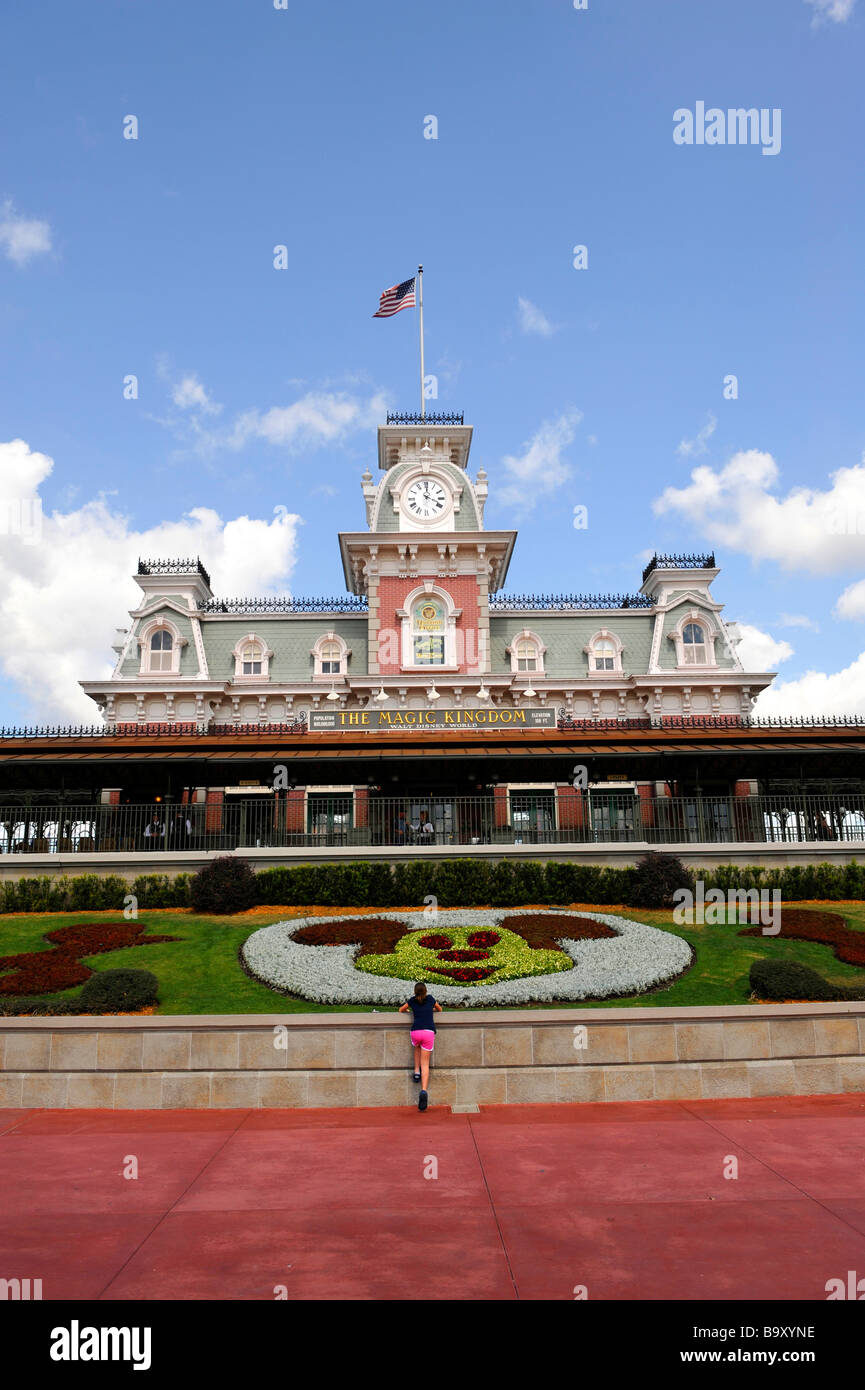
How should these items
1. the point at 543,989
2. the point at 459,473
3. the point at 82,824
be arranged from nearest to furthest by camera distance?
1. the point at 543,989
2. the point at 82,824
3. the point at 459,473

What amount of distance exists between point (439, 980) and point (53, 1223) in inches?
303

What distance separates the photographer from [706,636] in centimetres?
4128

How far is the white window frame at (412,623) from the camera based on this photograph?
38938mm

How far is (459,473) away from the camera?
136 feet

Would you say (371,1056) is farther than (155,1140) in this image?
Yes

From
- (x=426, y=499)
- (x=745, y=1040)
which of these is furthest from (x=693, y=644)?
(x=745, y=1040)

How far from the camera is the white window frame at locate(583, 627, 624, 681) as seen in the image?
40500 mm

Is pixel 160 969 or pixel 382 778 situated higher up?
pixel 382 778

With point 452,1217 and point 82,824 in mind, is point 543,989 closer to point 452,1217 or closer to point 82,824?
point 452,1217

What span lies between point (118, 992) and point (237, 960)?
117 inches

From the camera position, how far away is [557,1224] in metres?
6.59
